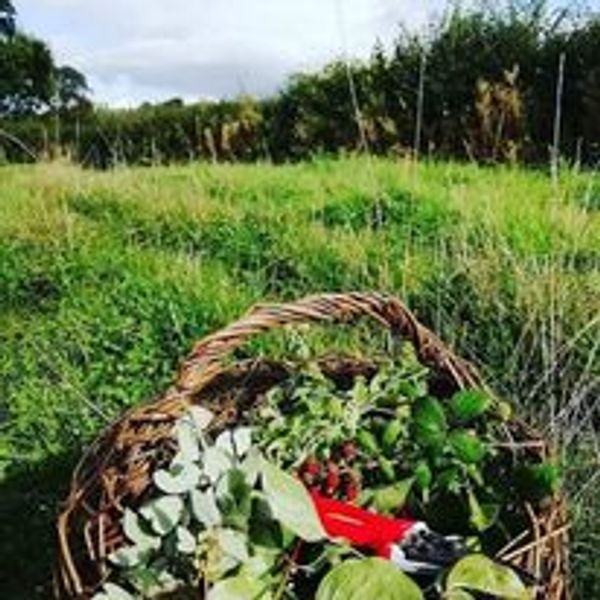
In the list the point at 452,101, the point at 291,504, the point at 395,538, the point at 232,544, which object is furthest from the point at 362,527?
the point at 452,101

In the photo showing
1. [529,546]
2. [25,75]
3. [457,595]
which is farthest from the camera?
[25,75]

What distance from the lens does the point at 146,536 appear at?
2.70 meters

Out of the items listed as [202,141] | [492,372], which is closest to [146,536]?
[492,372]

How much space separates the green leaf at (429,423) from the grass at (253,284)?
0.88 m

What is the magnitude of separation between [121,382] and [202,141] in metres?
12.4

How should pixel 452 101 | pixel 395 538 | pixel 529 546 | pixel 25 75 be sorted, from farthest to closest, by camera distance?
pixel 25 75 < pixel 452 101 < pixel 395 538 < pixel 529 546

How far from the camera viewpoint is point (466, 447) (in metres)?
3.01

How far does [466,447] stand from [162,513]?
2.22 ft

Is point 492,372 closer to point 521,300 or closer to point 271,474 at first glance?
point 521,300

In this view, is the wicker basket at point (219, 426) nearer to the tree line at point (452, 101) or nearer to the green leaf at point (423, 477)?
the green leaf at point (423, 477)

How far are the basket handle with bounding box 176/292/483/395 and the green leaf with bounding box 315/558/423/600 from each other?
0.61 metres

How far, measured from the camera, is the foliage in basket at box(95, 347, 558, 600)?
8.73 ft

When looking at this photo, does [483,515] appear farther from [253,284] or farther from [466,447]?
[253,284]

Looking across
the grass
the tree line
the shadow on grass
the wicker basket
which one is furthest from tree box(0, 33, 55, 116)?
the wicker basket
